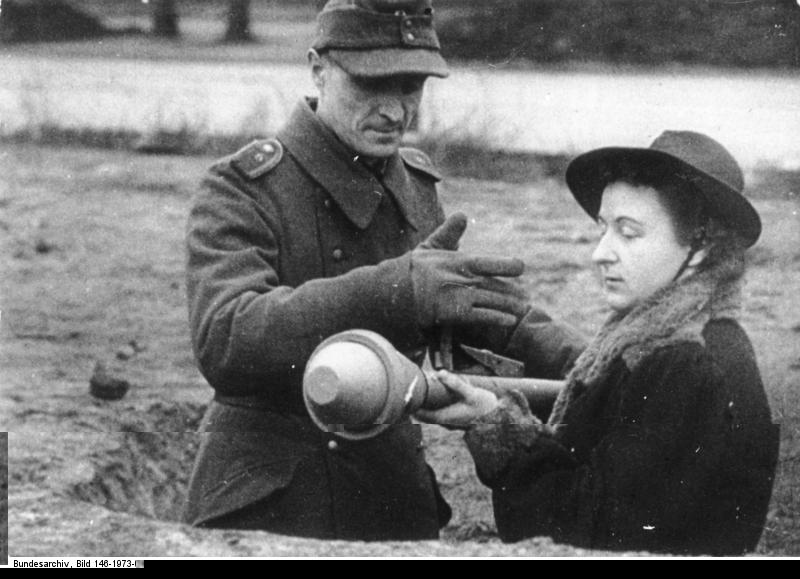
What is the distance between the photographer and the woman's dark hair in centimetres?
397

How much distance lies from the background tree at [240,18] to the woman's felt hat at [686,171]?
1.11m

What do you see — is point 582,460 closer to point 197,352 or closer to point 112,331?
point 197,352

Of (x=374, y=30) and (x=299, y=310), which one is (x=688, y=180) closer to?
(x=374, y=30)

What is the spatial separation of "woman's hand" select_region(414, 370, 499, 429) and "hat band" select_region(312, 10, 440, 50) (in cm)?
93

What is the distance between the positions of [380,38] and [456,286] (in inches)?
28.5

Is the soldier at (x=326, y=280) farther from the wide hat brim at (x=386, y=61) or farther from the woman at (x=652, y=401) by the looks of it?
the woman at (x=652, y=401)

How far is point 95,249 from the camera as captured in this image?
4.77 m

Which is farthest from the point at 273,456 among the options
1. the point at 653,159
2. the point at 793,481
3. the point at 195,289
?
the point at 793,481

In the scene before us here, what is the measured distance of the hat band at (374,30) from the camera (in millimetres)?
3945

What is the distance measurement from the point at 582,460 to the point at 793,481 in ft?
2.79

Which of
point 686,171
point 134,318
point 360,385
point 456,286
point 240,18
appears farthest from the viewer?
point 134,318

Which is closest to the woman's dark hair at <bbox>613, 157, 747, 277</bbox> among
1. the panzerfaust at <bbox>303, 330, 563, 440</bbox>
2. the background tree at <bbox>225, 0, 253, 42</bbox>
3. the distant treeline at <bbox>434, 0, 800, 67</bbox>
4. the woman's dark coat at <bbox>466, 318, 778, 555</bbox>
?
the woman's dark coat at <bbox>466, 318, 778, 555</bbox>

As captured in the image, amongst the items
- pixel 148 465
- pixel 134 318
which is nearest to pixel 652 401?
pixel 148 465

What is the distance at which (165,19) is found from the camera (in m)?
4.55
